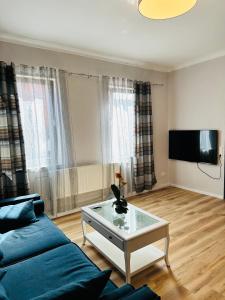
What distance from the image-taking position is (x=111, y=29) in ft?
9.05

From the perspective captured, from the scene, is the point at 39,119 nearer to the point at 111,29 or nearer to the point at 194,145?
the point at 111,29

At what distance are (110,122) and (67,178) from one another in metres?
1.28

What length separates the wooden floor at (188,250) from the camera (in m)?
1.88

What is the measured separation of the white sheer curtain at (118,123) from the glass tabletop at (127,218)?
1.45m

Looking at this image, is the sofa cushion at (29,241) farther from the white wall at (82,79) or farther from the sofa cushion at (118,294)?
the white wall at (82,79)

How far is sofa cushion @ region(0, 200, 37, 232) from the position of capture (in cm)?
216

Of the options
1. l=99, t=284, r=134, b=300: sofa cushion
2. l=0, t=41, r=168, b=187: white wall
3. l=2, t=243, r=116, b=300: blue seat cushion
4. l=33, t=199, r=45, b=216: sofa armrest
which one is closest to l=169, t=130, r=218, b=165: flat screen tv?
l=0, t=41, r=168, b=187: white wall

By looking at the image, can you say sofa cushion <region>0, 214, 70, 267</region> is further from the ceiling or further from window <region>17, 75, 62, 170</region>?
the ceiling

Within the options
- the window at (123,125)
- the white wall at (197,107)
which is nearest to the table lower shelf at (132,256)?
the window at (123,125)

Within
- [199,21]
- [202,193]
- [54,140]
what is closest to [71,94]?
[54,140]

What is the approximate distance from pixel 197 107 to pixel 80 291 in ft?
13.5

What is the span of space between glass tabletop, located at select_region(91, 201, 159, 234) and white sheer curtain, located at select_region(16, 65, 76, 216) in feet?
3.67

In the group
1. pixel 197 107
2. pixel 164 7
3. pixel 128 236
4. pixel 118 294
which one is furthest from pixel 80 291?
pixel 197 107

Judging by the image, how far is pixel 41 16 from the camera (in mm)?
2412
